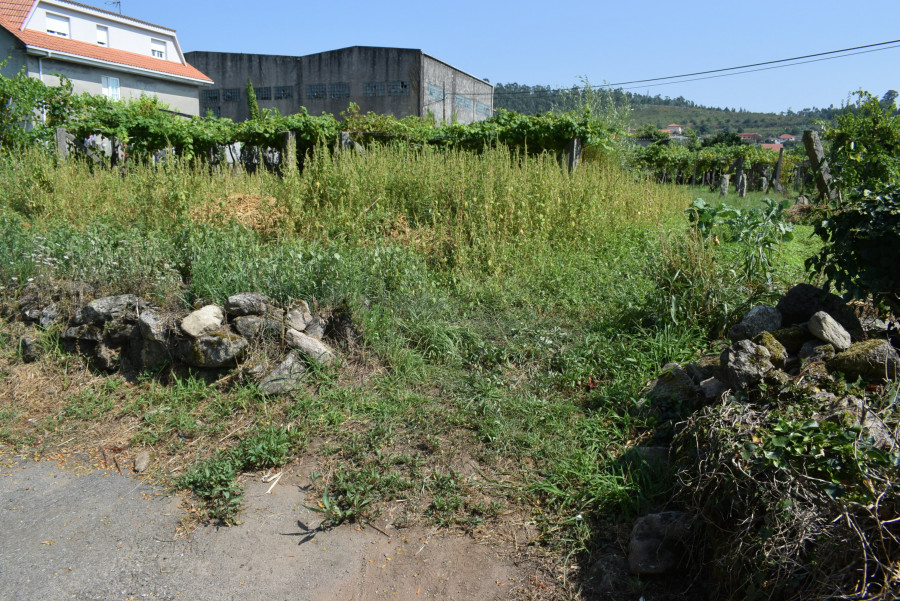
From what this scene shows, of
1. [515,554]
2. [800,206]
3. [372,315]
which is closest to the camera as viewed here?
[515,554]

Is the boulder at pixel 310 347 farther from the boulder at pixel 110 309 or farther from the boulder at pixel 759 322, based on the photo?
the boulder at pixel 759 322

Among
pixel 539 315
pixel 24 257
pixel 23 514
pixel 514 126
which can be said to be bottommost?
pixel 23 514

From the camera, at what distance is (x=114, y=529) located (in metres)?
3.12

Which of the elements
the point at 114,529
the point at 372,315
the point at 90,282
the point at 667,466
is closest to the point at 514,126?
the point at 372,315

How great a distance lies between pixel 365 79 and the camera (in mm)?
32844

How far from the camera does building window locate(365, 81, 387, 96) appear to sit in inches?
1282

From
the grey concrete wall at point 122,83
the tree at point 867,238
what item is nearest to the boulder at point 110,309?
the tree at point 867,238

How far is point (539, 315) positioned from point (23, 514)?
3.78 meters

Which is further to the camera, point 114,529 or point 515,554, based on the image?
point 114,529

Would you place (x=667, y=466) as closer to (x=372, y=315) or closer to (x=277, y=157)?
(x=372, y=315)

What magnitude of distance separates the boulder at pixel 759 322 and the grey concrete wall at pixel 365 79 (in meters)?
29.5

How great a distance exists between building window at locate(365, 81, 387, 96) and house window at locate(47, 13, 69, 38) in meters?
14.3

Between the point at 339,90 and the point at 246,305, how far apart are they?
104ft

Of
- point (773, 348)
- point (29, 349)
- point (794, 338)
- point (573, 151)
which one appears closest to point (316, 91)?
point (573, 151)
